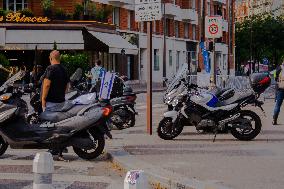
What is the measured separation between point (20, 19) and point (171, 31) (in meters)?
23.9

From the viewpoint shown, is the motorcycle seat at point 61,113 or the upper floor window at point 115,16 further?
the upper floor window at point 115,16

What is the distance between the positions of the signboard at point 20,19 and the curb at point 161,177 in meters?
31.0

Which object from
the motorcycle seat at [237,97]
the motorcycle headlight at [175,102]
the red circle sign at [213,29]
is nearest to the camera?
the motorcycle seat at [237,97]

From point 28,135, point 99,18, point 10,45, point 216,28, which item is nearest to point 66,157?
point 28,135

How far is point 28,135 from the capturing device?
1181 cm

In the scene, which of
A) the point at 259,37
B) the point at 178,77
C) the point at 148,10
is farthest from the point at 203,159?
the point at 259,37

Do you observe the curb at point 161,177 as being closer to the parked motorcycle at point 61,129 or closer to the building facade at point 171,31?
the parked motorcycle at point 61,129

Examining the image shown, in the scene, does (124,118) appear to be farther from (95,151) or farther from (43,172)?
(43,172)

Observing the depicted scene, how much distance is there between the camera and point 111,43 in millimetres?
43875

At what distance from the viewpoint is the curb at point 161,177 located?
8797mm

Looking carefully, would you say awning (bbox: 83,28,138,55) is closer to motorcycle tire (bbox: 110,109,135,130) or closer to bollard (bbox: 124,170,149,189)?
motorcycle tire (bbox: 110,109,135,130)

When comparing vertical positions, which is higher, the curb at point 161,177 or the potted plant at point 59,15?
the potted plant at point 59,15

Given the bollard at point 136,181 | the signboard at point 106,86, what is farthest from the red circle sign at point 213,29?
the bollard at point 136,181

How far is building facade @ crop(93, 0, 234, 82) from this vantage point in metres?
53.1
